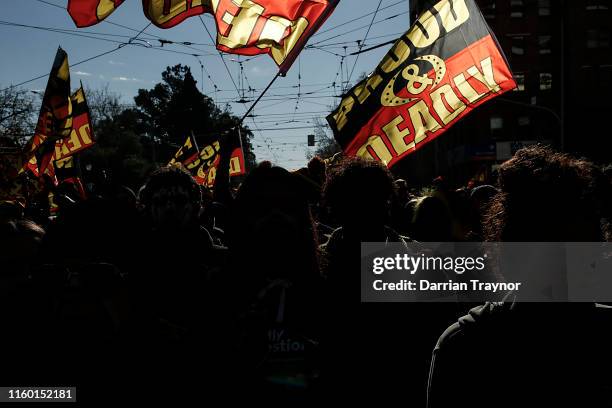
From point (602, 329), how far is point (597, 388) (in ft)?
0.52

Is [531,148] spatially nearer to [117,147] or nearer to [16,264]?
[16,264]

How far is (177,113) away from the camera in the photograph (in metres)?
68.6

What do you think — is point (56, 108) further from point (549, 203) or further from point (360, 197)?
point (549, 203)

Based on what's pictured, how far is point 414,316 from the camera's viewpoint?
98.0 inches

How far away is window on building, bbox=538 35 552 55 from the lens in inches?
1666

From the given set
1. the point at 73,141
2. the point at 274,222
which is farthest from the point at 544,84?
the point at 274,222

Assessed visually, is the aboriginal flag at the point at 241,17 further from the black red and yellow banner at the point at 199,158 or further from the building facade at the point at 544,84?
the building facade at the point at 544,84

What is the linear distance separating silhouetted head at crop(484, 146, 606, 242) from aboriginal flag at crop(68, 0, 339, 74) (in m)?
3.53

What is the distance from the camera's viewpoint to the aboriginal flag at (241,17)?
486 cm

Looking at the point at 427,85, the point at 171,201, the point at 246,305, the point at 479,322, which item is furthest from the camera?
the point at 427,85

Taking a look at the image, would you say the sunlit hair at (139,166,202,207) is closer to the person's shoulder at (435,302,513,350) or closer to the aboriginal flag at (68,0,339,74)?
the person's shoulder at (435,302,513,350)

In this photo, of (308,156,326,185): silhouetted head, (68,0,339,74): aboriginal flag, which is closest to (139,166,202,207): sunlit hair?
(308,156,326,185): silhouetted head

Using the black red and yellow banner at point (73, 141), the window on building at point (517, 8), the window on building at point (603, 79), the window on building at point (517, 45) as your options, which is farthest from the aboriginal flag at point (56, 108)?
the window on building at point (517, 8)

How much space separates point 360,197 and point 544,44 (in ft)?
150
